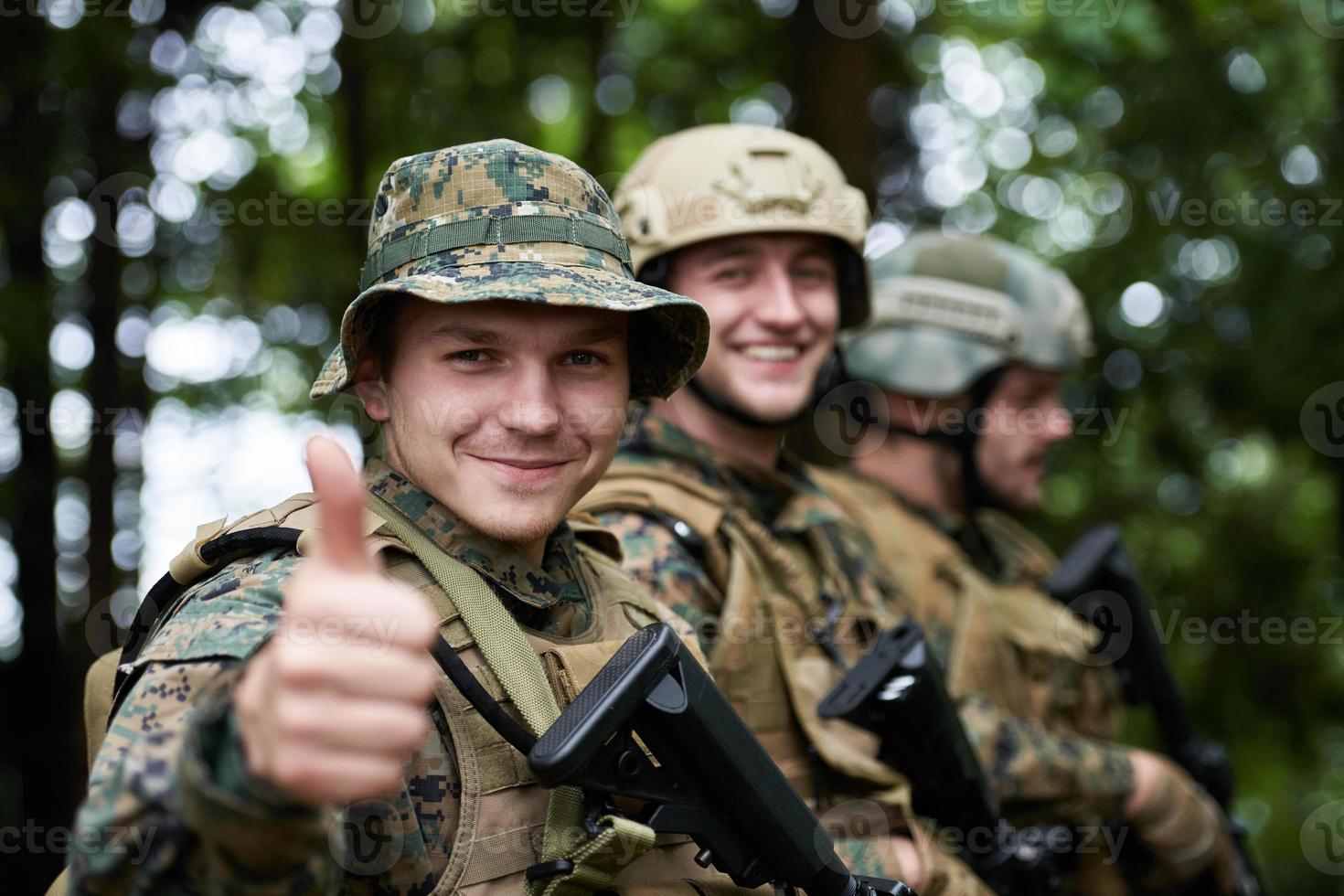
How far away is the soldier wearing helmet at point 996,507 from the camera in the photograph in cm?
471

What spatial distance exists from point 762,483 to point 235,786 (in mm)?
2753

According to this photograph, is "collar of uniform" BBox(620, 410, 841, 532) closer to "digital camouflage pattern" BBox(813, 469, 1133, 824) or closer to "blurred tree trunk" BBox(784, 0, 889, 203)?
"digital camouflage pattern" BBox(813, 469, 1133, 824)

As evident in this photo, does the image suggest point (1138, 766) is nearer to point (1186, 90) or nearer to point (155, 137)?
point (1186, 90)

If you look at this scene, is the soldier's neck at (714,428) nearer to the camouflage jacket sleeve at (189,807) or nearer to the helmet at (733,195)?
the helmet at (733,195)

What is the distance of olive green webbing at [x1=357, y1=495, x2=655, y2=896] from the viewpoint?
2107 millimetres

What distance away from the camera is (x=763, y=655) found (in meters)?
3.56

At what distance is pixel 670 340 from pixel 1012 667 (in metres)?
2.65

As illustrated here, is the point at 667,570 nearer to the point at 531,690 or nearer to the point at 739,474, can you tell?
the point at 739,474

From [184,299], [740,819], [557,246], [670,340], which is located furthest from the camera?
[184,299]

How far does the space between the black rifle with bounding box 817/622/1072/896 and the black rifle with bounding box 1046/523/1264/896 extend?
4.37 ft

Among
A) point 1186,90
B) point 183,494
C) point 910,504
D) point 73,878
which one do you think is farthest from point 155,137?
point 73,878

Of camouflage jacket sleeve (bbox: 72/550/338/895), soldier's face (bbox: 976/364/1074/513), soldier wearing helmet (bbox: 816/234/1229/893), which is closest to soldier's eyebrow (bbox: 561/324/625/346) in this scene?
camouflage jacket sleeve (bbox: 72/550/338/895)

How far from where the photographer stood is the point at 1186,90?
25.7 feet

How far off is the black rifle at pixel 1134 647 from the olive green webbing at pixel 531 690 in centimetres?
313
